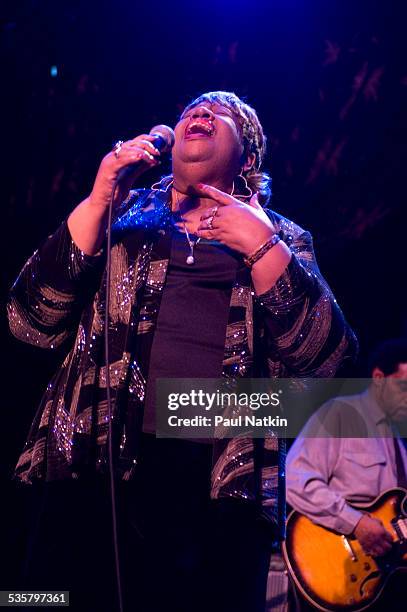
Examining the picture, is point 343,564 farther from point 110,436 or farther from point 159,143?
point 159,143

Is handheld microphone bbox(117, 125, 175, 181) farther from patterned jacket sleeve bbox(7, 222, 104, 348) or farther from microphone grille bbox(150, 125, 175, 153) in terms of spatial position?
patterned jacket sleeve bbox(7, 222, 104, 348)

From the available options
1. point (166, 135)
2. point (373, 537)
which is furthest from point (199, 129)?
point (373, 537)

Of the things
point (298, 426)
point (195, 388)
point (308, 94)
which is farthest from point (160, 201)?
point (298, 426)

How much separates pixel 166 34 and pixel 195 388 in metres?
2.10

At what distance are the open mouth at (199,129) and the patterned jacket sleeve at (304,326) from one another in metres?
0.42

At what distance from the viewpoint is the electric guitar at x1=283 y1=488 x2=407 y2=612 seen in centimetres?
319

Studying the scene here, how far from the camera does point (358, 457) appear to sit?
347cm

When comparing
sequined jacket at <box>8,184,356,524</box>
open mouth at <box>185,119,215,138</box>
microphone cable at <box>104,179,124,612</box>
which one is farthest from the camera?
open mouth at <box>185,119,215,138</box>

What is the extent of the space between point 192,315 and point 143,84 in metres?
1.86

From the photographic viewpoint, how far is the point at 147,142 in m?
1.30

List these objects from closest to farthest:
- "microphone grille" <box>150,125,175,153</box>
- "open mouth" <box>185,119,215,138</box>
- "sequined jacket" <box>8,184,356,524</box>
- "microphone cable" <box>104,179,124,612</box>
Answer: "microphone cable" <box>104,179,124,612</box>
"sequined jacket" <box>8,184,356,524</box>
"microphone grille" <box>150,125,175,153</box>
"open mouth" <box>185,119,215,138</box>

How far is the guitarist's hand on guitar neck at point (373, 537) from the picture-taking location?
3182 mm

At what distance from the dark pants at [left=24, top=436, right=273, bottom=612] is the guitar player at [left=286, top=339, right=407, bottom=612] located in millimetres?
2064

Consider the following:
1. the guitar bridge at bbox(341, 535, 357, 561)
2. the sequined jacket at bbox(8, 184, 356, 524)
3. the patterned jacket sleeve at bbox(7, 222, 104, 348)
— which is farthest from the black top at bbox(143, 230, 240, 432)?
the guitar bridge at bbox(341, 535, 357, 561)
